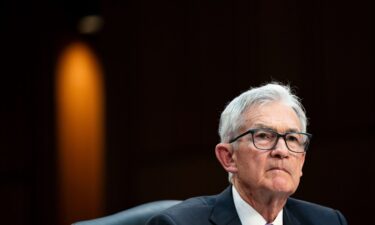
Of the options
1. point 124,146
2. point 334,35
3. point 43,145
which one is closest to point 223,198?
point 334,35

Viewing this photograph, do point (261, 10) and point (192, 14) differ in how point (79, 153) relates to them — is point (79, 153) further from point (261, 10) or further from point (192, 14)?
point (261, 10)

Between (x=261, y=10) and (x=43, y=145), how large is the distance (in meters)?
2.26

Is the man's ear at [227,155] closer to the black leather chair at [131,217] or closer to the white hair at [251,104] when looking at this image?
the white hair at [251,104]

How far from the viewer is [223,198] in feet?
6.26

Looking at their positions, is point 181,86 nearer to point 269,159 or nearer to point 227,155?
point 227,155

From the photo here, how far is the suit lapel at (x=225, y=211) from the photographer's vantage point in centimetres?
183

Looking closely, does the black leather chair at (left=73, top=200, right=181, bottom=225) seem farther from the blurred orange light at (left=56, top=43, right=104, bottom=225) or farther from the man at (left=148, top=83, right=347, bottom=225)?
the blurred orange light at (left=56, top=43, right=104, bottom=225)

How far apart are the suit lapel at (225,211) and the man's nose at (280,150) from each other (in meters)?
0.22

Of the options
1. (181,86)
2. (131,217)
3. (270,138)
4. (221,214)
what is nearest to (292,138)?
(270,138)

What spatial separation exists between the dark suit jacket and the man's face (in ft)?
0.30

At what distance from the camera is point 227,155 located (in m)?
1.89

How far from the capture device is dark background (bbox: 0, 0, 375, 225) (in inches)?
122

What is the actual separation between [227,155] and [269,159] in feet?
0.51

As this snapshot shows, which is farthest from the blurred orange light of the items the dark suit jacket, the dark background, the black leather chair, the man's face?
the man's face
